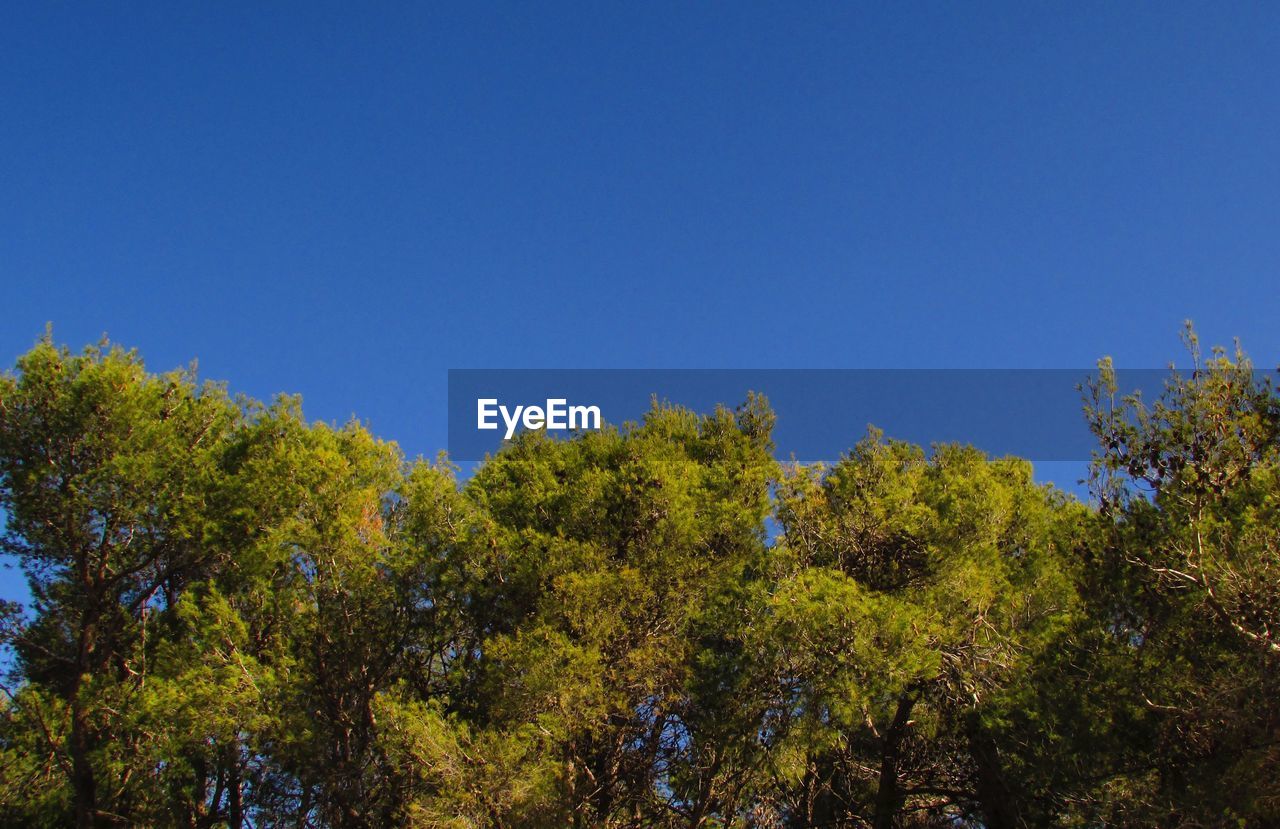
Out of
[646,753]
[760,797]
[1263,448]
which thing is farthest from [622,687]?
[1263,448]

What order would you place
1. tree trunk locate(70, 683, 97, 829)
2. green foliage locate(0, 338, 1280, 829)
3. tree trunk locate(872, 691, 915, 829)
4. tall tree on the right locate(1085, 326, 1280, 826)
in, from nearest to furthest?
tall tree on the right locate(1085, 326, 1280, 826) → green foliage locate(0, 338, 1280, 829) → tree trunk locate(70, 683, 97, 829) → tree trunk locate(872, 691, 915, 829)

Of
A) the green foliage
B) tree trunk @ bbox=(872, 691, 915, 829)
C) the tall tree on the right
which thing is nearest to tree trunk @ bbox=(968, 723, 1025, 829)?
the green foliage

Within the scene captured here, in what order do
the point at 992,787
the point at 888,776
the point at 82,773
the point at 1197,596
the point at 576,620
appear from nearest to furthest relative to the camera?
the point at 1197,596, the point at 576,620, the point at 82,773, the point at 888,776, the point at 992,787

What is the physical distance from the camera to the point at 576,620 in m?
13.5

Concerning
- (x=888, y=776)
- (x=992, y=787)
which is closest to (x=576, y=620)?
(x=888, y=776)

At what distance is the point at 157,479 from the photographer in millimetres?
15664

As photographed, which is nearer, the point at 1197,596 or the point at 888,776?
the point at 1197,596

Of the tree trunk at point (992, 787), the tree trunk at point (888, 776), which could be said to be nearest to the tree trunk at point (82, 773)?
the tree trunk at point (888, 776)

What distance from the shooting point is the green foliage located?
11.4 meters

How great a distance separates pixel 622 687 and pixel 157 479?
29.7ft

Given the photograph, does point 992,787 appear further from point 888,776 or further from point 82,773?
point 82,773

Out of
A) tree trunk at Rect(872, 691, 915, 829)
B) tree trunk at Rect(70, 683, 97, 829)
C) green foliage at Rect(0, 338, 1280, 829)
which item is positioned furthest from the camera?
tree trunk at Rect(872, 691, 915, 829)

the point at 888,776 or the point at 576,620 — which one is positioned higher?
the point at 576,620

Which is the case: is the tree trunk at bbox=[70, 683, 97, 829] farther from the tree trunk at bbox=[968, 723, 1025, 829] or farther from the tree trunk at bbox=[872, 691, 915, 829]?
the tree trunk at bbox=[968, 723, 1025, 829]
